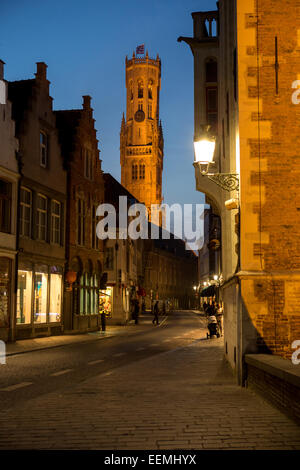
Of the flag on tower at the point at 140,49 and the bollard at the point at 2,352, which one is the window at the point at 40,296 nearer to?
the bollard at the point at 2,352

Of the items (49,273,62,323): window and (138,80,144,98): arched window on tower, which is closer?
(49,273,62,323): window

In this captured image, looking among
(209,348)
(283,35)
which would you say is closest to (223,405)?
(283,35)

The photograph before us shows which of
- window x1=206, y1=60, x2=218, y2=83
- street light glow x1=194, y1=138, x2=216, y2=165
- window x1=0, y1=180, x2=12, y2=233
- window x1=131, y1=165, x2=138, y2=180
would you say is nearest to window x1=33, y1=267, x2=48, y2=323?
window x1=0, y1=180, x2=12, y2=233

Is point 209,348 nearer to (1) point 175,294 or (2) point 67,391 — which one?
(2) point 67,391

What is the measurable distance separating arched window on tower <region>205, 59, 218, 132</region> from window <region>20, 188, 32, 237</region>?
10651 mm

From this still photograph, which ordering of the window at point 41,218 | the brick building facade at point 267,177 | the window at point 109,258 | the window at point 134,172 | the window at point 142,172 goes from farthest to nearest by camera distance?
the window at point 134,172, the window at point 142,172, the window at point 109,258, the window at point 41,218, the brick building facade at point 267,177

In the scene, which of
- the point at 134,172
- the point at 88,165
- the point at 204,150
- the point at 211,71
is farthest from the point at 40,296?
the point at 134,172

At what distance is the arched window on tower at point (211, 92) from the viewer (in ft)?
61.5

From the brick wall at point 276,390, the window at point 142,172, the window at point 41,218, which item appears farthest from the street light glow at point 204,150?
the window at point 142,172

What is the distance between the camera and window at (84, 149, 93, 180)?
3484cm

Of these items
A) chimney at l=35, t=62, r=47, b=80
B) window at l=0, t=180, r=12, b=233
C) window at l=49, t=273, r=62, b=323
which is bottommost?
window at l=49, t=273, r=62, b=323

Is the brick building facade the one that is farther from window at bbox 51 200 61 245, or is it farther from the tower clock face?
the tower clock face

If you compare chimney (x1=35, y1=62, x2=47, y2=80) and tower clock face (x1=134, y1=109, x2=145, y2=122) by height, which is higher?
tower clock face (x1=134, y1=109, x2=145, y2=122)

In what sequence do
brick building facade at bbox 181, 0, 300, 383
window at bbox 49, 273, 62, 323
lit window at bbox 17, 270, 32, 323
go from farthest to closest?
window at bbox 49, 273, 62, 323 → lit window at bbox 17, 270, 32, 323 → brick building facade at bbox 181, 0, 300, 383
